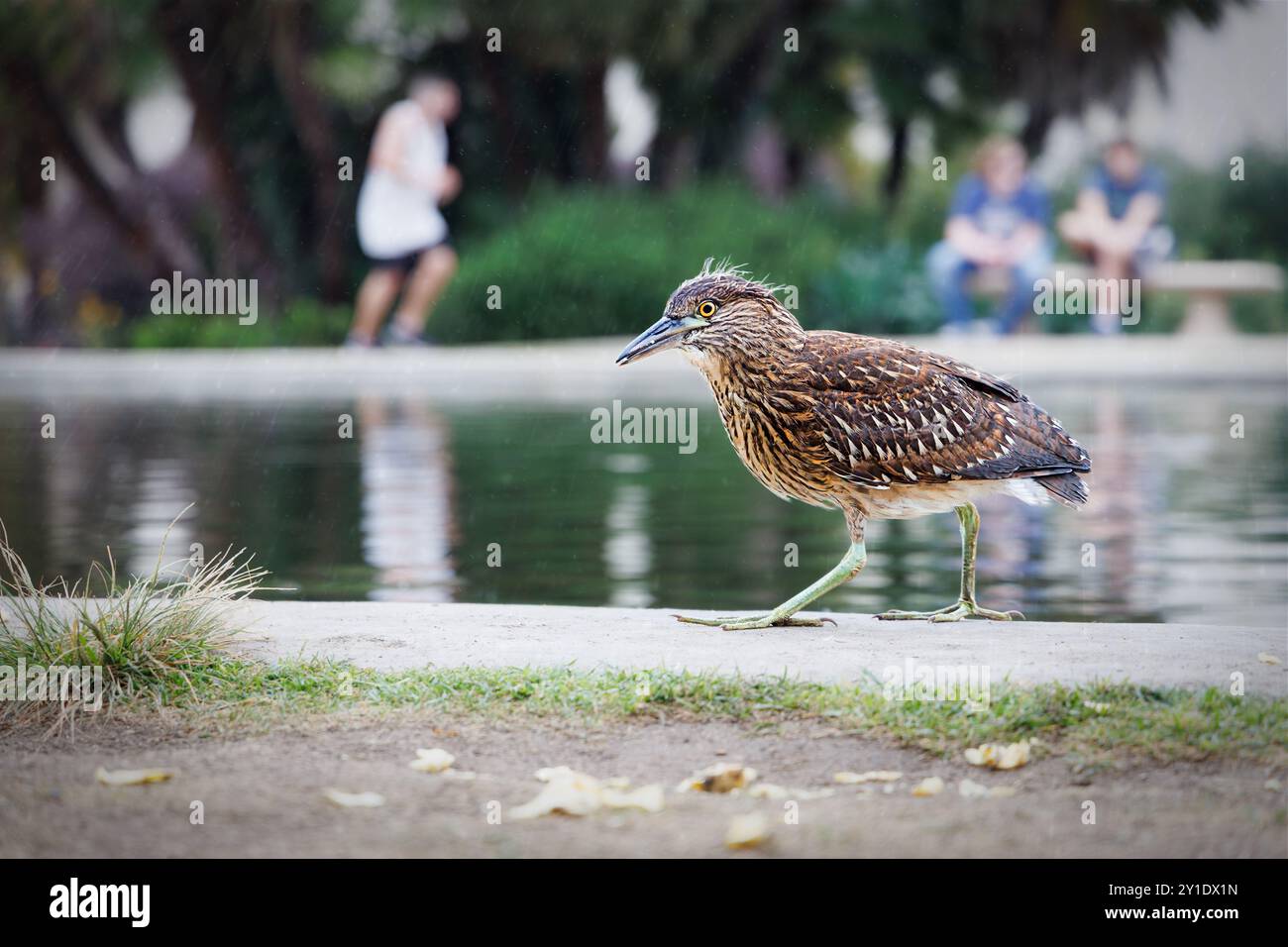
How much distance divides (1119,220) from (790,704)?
18.1m

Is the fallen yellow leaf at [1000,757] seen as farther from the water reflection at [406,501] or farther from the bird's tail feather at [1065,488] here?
the water reflection at [406,501]

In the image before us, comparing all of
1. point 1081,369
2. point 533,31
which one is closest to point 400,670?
point 1081,369

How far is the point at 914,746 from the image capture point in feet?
18.5

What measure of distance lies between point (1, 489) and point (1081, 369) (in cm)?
1082

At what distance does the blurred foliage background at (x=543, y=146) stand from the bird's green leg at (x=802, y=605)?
1546 cm

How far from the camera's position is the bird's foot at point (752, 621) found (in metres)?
7.07

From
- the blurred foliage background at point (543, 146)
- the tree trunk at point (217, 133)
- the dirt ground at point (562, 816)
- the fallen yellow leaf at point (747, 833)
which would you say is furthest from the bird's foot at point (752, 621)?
the tree trunk at point (217, 133)

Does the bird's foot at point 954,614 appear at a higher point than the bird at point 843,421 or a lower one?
lower

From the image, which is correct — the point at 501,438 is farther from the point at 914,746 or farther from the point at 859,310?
the point at 914,746

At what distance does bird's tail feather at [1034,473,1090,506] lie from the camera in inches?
285

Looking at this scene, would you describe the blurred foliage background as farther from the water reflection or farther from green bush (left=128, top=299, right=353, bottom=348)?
the water reflection

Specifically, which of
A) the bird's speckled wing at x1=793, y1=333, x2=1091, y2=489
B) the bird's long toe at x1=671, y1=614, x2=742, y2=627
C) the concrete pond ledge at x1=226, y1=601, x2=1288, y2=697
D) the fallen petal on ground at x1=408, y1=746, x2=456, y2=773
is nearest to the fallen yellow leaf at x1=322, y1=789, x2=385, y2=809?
the fallen petal on ground at x1=408, y1=746, x2=456, y2=773

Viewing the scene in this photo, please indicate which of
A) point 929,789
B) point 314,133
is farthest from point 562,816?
point 314,133

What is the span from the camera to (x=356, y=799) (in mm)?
5156
